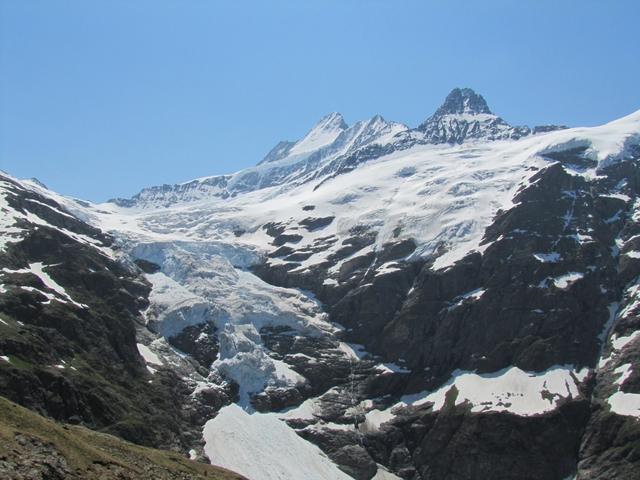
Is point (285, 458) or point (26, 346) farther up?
point (26, 346)

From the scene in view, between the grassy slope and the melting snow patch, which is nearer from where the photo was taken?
→ the grassy slope

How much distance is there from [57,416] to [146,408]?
32087 mm

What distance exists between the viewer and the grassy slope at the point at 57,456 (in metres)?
71.4

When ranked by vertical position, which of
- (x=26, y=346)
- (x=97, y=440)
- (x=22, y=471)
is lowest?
(x=22, y=471)

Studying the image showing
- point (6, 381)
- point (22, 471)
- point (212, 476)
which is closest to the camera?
point (22, 471)

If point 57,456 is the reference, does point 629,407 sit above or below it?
above

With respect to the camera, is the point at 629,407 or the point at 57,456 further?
the point at 629,407

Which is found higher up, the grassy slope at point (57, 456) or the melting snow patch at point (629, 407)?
the melting snow patch at point (629, 407)

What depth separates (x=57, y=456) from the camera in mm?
78500

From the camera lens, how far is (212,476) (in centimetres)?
11625

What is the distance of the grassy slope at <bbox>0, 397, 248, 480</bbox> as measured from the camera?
234ft

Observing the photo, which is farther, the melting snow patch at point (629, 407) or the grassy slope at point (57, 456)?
the melting snow patch at point (629, 407)

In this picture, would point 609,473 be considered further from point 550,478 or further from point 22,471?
point 22,471

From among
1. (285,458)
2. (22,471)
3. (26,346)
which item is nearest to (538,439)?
(285,458)
